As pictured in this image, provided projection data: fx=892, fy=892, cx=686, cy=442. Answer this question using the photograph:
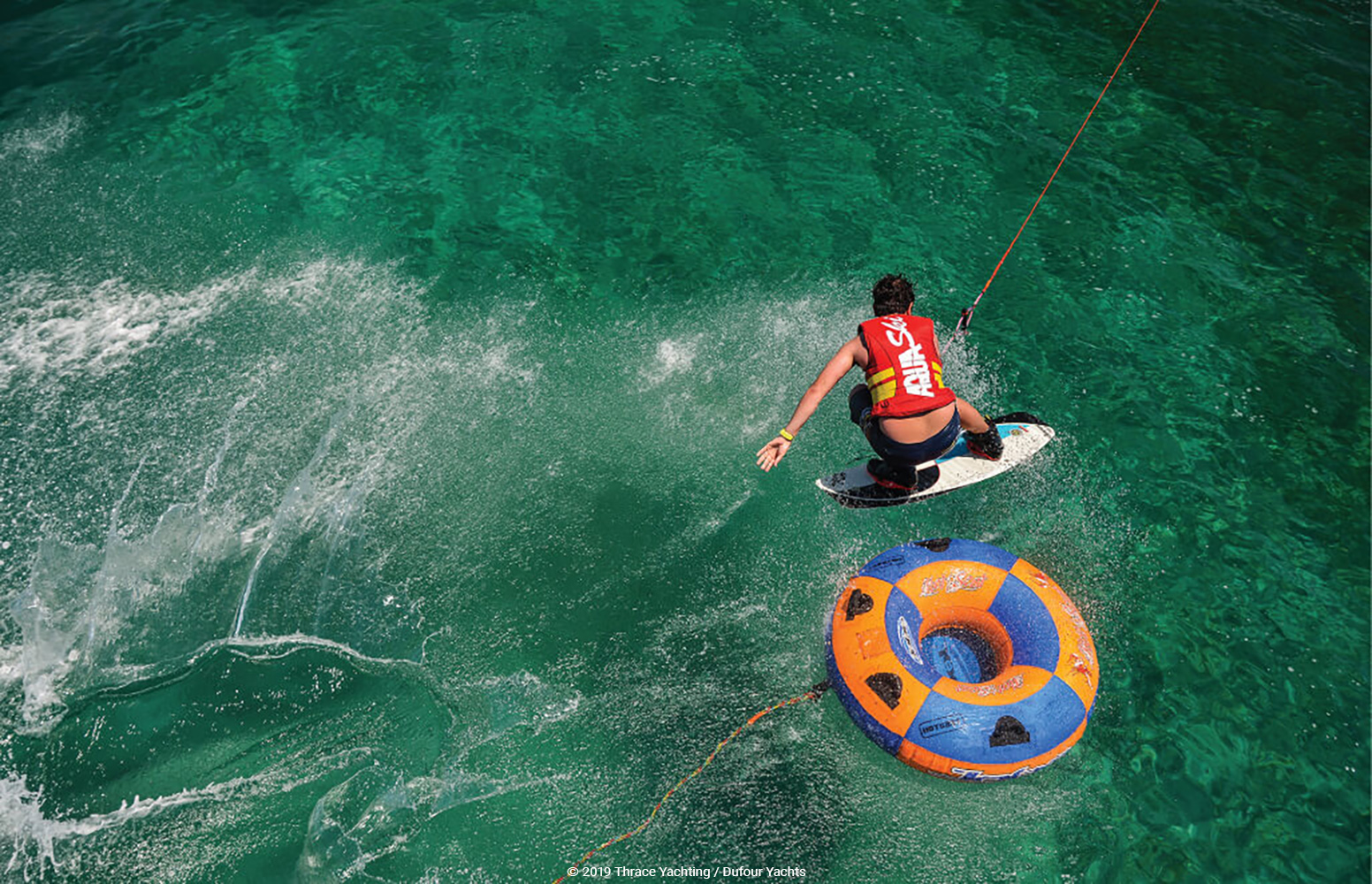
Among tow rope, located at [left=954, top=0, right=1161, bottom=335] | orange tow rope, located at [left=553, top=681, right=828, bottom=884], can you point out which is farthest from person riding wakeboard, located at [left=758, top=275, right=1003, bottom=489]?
tow rope, located at [left=954, top=0, right=1161, bottom=335]

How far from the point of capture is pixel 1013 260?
10398mm

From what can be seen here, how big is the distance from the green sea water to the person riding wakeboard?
52.8 inches

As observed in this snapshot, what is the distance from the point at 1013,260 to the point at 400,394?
23.1ft

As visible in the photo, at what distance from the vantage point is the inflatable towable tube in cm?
575

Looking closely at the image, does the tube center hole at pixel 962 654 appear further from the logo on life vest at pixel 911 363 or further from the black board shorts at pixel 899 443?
the logo on life vest at pixel 911 363

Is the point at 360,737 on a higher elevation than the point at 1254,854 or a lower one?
higher

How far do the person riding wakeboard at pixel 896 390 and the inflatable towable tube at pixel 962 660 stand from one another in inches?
31.6

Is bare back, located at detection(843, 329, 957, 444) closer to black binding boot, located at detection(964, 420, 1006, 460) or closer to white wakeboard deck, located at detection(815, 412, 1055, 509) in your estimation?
white wakeboard deck, located at detection(815, 412, 1055, 509)

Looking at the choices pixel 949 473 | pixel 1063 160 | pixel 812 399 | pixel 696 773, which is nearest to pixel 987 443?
pixel 949 473

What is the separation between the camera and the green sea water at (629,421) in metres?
6.34

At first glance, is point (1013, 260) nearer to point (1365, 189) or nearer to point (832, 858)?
point (1365, 189)

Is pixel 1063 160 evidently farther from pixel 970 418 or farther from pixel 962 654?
pixel 962 654

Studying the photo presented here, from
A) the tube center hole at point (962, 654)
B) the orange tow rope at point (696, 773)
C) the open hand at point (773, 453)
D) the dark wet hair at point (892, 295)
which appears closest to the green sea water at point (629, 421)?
the orange tow rope at point (696, 773)

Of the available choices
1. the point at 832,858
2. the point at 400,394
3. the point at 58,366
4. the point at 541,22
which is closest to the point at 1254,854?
the point at 832,858
